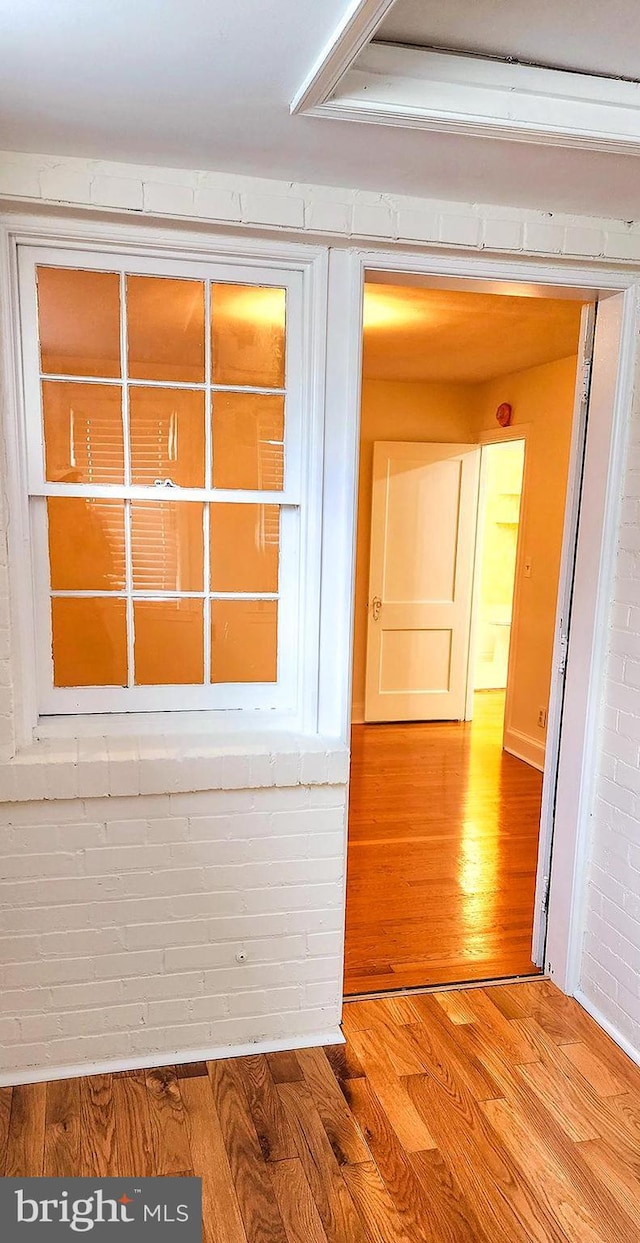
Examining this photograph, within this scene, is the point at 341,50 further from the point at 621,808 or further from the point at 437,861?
the point at 437,861

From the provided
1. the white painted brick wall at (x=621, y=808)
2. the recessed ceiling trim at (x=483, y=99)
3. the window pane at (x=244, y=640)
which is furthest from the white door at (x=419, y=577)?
the recessed ceiling trim at (x=483, y=99)

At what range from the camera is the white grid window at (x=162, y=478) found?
2051 millimetres

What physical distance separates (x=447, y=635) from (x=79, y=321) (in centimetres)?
418

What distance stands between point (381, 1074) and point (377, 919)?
33.4 inches

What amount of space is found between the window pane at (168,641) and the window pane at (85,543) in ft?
0.44

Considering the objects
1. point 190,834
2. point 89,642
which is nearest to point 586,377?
point 89,642

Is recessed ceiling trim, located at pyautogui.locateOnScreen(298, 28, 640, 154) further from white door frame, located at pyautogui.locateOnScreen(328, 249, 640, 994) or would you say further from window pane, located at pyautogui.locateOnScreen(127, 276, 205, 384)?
window pane, located at pyautogui.locateOnScreen(127, 276, 205, 384)

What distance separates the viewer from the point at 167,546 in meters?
2.19

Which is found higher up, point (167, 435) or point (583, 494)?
point (167, 435)

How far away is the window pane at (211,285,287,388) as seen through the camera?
212 centimetres

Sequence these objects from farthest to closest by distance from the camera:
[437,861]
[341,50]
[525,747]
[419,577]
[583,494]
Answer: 1. [419,577]
2. [525,747]
3. [437,861]
4. [583,494]
5. [341,50]

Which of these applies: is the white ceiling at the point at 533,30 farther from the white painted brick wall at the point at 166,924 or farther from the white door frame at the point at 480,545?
the white door frame at the point at 480,545

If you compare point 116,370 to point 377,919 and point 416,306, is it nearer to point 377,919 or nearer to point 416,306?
point 416,306

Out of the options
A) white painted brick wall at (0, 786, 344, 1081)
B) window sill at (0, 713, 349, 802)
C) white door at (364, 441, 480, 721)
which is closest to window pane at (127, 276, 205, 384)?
window sill at (0, 713, 349, 802)
